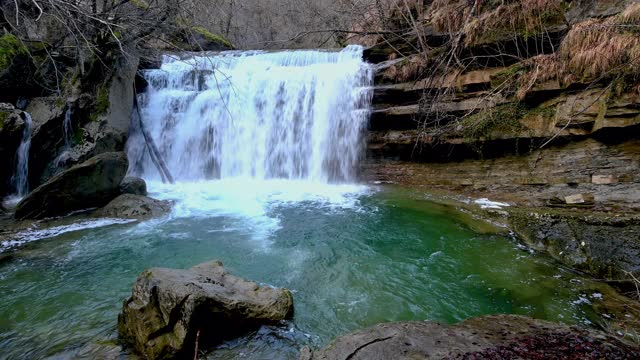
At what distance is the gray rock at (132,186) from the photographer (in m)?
7.56

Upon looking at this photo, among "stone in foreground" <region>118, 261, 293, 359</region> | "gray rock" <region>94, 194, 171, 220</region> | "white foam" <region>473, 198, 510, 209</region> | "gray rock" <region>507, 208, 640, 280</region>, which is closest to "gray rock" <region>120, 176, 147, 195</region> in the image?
"gray rock" <region>94, 194, 171, 220</region>

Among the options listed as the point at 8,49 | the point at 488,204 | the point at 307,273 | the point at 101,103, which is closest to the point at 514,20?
the point at 488,204

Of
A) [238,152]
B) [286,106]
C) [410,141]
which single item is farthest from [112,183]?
[410,141]

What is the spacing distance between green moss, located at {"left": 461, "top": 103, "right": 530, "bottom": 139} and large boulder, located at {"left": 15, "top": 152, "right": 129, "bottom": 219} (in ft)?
23.6

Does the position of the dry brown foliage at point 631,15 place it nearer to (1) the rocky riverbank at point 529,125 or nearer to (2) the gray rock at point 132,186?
(1) the rocky riverbank at point 529,125

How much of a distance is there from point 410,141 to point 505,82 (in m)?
2.25

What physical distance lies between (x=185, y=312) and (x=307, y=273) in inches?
74.3

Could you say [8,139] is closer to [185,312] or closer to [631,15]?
[185,312]

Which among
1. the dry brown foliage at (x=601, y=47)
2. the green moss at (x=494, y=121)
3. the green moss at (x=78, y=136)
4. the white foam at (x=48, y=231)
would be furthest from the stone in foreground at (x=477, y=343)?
the green moss at (x=78, y=136)

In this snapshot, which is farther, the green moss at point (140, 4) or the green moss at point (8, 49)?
the green moss at point (140, 4)

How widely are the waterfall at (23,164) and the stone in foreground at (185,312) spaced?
20.7ft

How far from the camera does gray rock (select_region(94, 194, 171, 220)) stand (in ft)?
21.8

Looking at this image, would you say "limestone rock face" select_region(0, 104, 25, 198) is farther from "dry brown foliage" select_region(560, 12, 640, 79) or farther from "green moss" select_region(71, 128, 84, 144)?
"dry brown foliage" select_region(560, 12, 640, 79)

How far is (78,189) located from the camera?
6.71 metres
